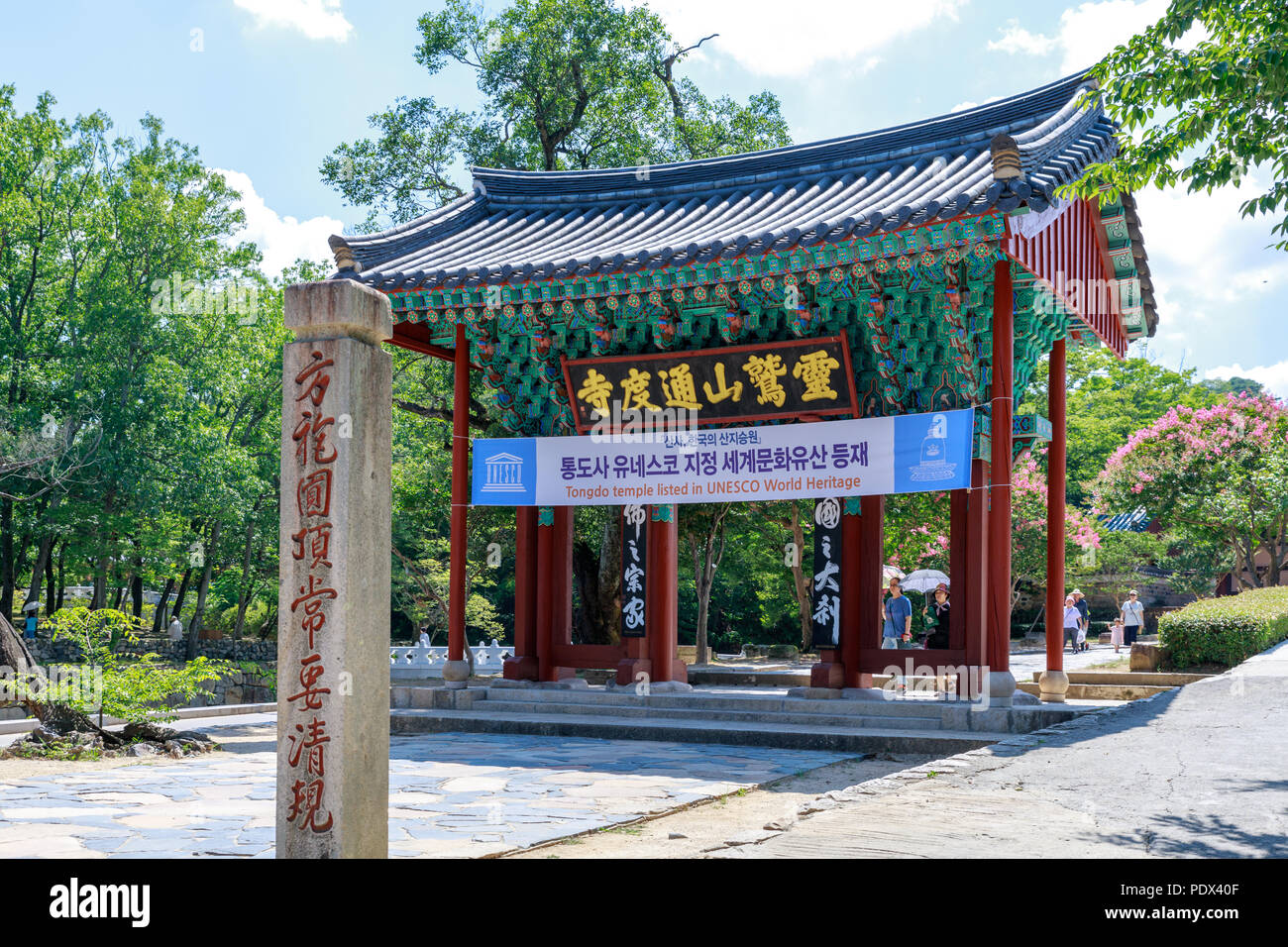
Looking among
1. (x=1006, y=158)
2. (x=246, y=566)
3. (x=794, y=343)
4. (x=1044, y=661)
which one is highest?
(x=1006, y=158)

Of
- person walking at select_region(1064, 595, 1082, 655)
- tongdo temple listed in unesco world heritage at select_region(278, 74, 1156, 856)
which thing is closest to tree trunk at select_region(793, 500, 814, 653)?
person walking at select_region(1064, 595, 1082, 655)

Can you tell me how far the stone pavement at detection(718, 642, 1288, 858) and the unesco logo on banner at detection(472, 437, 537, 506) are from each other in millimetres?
6784

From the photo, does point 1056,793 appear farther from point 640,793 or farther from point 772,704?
point 772,704

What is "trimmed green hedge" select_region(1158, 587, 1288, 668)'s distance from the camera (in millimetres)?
14719

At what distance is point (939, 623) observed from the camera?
1830 cm

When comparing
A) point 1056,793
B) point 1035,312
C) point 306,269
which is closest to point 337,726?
point 1056,793

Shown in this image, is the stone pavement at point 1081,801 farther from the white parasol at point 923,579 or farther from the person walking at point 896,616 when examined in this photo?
the white parasol at point 923,579

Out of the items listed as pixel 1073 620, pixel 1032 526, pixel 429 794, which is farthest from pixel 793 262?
pixel 1073 620

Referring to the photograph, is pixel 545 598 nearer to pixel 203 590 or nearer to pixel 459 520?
pixel 459 520

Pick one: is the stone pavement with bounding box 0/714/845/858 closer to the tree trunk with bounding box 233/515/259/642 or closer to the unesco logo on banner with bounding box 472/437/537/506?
the unesco logo on banner with bounding box 472/437/537/506

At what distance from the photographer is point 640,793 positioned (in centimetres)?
778

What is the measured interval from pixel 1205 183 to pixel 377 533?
5646 millimetres

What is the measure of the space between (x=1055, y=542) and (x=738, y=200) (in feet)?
19.0

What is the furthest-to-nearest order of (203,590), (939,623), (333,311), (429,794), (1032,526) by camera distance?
1. (203,590)
2. (1032,526)
3. (939,623)
4. (429,794)
5. (333,311)
